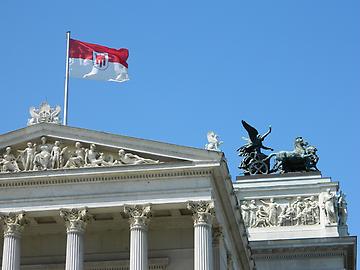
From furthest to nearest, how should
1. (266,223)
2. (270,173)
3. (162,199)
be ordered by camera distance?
(270,173), (266,223), (162,199)

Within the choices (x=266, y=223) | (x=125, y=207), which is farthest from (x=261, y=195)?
(x=125, y=207)

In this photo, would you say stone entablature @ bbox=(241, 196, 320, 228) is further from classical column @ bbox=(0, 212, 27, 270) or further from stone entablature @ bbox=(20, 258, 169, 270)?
classical column @ bbox=(0, 212, 27, 270)

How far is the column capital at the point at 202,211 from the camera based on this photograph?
48.3 meters

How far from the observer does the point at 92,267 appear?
5194cm

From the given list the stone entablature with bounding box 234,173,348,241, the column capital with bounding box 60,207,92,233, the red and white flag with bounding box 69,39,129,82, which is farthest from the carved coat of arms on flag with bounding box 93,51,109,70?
the stone entablature with bounding box 234,173,348,241

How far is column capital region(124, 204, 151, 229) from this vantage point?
160 feet

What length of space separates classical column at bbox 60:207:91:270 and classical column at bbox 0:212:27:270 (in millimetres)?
2166

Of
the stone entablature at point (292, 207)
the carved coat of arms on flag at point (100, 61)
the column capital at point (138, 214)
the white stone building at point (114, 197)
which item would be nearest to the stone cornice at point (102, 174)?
the white stone building at point (114, 197)

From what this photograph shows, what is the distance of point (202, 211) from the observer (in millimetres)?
48375

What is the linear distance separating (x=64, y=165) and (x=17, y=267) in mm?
5440

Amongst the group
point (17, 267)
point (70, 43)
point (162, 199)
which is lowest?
point (17, 267)

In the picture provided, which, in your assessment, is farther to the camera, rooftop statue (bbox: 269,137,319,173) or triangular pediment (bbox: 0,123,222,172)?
rooftop statue (bbox: 269,137,319,173)

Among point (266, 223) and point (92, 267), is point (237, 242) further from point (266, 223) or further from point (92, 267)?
point (266, 223)

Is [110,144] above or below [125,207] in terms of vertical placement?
above
